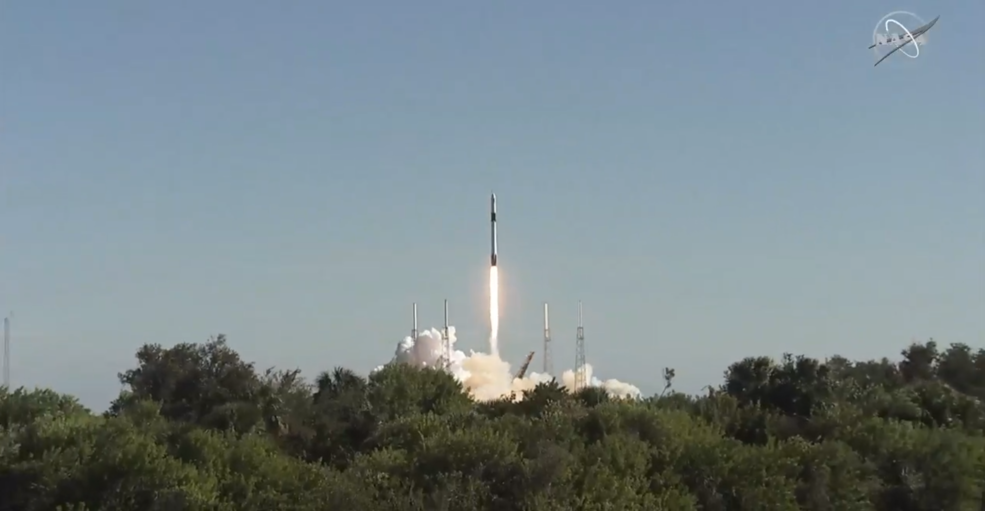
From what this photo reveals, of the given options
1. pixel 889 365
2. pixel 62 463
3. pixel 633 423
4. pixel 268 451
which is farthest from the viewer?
pixel 889 365

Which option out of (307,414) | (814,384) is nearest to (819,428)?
(814,384)

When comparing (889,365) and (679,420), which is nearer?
(679,420)

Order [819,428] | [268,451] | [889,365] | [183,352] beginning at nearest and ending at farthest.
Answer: [268,451], [819,428], [183,352], [889,365]

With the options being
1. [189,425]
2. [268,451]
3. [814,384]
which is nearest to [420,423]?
[268,451]

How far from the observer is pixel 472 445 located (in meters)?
32.3

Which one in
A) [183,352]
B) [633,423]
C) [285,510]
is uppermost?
[183,352]

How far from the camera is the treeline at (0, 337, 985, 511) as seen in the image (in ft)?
101

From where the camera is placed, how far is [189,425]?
37031mm

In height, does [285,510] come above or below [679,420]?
below

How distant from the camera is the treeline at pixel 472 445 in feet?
101

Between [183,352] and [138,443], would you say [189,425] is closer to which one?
[138,443]

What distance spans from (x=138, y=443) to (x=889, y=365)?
46439mm

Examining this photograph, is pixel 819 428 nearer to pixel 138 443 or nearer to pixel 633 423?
pixel 633 423

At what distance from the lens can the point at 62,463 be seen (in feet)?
101
